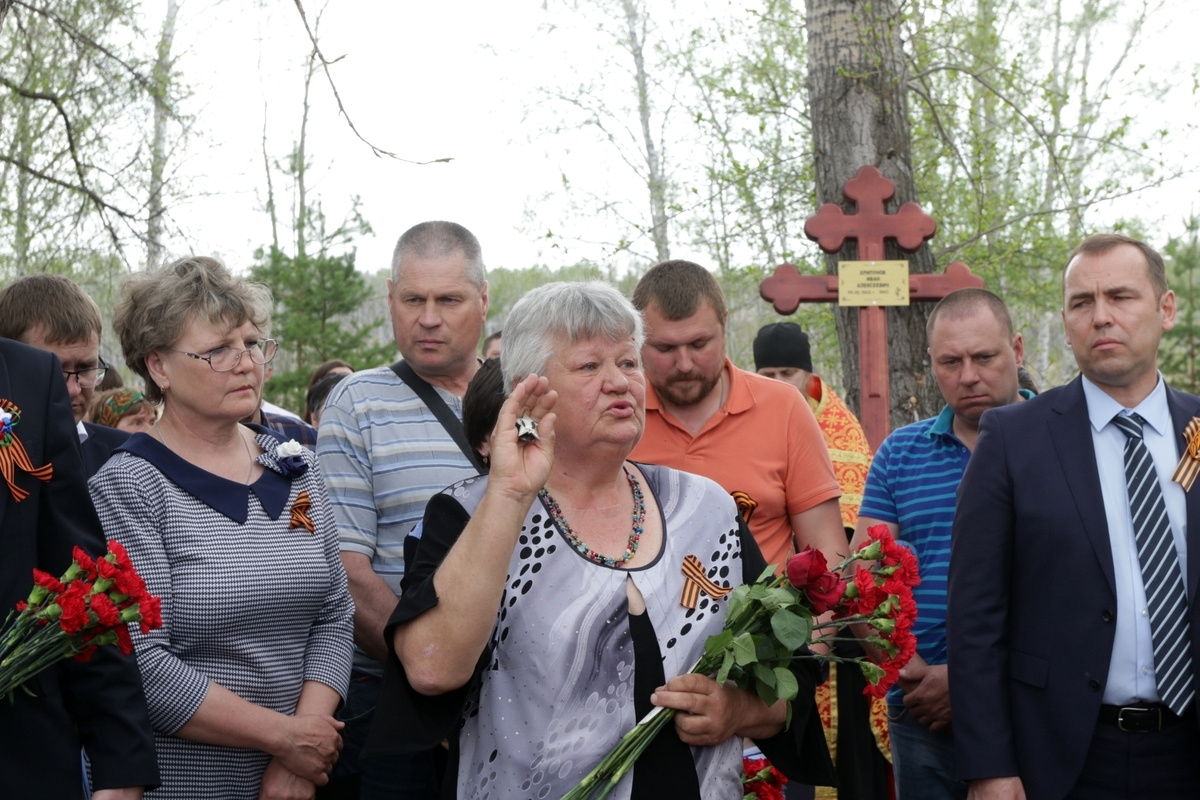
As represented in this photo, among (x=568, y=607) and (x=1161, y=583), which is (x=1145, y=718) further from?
(x=568, y=607)

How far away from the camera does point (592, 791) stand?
9.02 ft

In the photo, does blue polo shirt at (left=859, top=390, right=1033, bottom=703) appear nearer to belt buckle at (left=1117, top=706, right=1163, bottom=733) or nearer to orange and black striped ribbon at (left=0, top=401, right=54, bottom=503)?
belt buckle at (left=1117, top=706, right=1163, bottom=733)

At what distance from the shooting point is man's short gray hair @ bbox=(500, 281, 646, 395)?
3.03 m

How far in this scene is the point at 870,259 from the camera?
22.7ft

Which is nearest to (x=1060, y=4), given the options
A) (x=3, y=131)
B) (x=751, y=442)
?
(x=3, y=131)

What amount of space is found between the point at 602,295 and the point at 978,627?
59.3 inches

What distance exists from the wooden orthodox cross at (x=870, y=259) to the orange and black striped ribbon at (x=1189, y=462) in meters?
3.25

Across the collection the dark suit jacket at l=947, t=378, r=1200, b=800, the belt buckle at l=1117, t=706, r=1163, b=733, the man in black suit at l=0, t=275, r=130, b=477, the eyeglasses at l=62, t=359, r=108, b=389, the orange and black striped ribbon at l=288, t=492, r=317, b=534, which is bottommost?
the belt buckle at l=1117, t=706, r=1163, b=733

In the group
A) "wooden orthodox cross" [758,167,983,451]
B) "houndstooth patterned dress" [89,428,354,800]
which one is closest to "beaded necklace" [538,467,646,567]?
"houndstooth patterned dress" [89,428,354,800]

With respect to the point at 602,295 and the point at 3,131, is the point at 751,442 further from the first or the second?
the point at 3,131

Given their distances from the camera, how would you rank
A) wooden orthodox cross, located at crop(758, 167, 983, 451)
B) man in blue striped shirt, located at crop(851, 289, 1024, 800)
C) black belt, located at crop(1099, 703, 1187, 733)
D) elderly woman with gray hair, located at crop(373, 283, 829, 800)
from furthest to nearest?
wooden orthodox cross, located at crop(758, 167, 983, 451)
man in blue striped shirt, located at crop(851, 289, 1024, 800)
black belt, located at crop(1099, 703, 1187, 733)
elderly woman with gray hair, located at crop(373, 283, 829, 800)

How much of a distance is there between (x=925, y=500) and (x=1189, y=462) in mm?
989

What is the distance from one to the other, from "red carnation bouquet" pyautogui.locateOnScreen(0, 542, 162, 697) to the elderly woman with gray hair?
583mm

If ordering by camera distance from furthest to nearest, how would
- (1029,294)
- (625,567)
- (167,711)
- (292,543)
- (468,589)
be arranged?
(1029,294), (292,543), (167,711), (625,567), (468,589)
